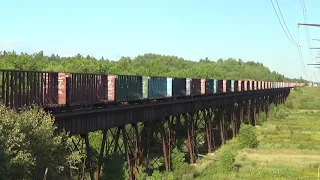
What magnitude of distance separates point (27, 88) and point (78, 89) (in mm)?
4373

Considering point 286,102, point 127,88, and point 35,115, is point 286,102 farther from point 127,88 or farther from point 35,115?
point 35,115

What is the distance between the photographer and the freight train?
58.3 ft

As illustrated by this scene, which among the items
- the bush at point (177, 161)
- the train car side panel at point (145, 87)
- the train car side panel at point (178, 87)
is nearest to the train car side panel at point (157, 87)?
the train car side panel at point (145, 87)

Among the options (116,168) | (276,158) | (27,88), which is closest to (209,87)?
(276,158)

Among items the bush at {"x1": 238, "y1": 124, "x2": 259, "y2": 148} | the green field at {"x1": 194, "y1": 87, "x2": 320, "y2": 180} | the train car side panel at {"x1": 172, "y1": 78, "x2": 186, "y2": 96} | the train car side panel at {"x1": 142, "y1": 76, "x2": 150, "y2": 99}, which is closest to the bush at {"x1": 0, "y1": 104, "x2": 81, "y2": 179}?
the train car side panel at {"x1": 142, "y1": 76, "x2": 150, "y2": 99}

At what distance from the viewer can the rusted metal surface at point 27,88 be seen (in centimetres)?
1722

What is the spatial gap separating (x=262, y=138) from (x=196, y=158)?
2059 centimetres

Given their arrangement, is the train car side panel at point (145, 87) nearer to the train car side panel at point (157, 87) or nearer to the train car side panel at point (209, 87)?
the train car side panel at point (157, 87)

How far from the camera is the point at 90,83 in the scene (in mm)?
24016

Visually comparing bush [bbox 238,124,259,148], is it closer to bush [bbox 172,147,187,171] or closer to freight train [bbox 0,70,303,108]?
freight train [bbox 0,70,303,108]

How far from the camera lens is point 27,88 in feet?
60.7

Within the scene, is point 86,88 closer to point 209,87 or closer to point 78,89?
point 78,89

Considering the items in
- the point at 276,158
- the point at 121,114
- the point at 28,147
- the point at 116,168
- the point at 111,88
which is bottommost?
the point at 276,158

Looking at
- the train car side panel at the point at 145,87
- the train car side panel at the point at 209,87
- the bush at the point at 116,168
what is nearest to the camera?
the bush at the point at 116,168
